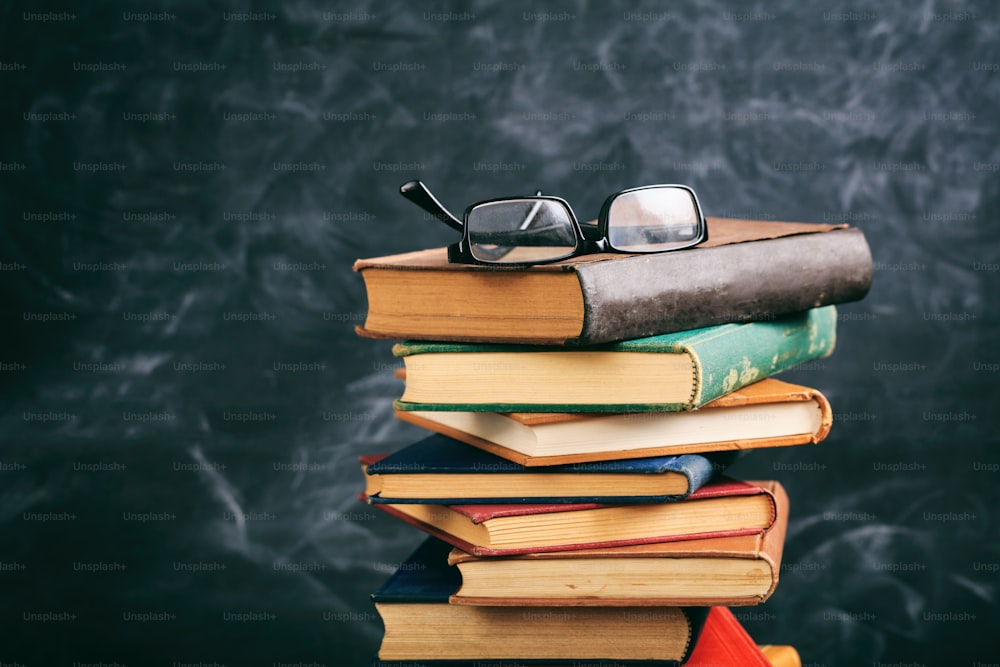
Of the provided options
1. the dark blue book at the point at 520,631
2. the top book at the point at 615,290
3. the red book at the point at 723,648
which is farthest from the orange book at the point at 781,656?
the top book at the point at 615,290

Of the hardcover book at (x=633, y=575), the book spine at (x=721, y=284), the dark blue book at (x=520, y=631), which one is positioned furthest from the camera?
the dark blue book at (x=520, y=631)

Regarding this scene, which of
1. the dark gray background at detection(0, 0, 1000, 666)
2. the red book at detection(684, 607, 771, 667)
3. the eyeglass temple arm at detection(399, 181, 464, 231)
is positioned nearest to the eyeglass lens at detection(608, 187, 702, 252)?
the eyeglass temple arm at detection(399, 181, 464, 231)

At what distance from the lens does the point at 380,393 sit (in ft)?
10.4

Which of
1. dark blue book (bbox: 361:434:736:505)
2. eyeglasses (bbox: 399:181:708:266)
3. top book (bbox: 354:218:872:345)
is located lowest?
dark blue book (bbox: 361:434:736:505)

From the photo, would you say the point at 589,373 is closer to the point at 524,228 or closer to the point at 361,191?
the point at 524,228

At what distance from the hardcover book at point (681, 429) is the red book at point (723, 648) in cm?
40

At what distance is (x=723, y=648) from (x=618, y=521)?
35cm

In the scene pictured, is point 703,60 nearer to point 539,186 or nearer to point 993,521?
point 539,186

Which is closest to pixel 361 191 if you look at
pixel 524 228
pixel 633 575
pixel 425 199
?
pixel 425 199

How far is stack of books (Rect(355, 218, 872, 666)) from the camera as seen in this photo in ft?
5.79

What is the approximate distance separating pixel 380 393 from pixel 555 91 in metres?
1.02

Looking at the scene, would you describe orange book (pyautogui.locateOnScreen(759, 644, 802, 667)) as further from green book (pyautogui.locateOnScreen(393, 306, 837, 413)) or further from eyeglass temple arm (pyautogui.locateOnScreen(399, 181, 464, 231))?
eyeglass temple arm (pyautogui.locateOnScreen(399, 181, 464, 231))

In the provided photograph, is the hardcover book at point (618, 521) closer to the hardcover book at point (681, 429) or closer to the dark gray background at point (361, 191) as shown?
the hardcover book at point (681, 429)

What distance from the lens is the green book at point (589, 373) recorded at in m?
1.74
